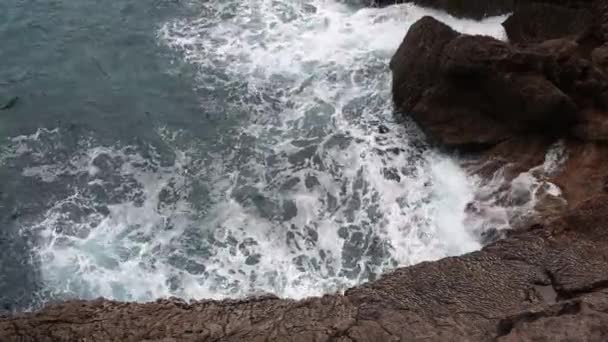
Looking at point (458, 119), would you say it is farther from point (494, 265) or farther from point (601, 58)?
point (494, 265)

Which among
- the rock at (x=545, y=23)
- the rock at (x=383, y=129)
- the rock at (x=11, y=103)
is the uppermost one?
the rock at (x=545, y=23)

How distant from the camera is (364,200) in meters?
10.6

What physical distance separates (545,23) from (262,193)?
6467 mm

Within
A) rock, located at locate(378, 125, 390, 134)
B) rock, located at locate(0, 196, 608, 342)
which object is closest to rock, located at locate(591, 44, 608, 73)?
rock, located at locate(0, 196, 608, 342)

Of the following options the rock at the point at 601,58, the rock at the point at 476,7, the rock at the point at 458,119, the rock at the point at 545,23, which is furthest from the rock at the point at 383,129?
the rock at the point at 476,7

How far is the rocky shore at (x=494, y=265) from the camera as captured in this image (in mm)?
6418

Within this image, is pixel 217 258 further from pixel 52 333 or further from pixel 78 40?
pixel 78 40

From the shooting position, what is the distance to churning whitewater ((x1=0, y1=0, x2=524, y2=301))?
9.49m

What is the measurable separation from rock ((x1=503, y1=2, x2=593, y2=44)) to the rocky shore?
56 mm

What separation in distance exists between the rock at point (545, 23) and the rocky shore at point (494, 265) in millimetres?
56

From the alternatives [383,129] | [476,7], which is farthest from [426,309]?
[476,7]

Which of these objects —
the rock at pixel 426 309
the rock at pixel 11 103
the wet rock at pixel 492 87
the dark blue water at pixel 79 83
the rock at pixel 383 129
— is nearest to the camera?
the rock at pixel 426 309

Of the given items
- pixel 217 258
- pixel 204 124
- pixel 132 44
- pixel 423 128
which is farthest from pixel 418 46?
pixel 132 44

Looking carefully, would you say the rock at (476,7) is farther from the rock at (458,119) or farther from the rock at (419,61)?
the rock at (458,119)
